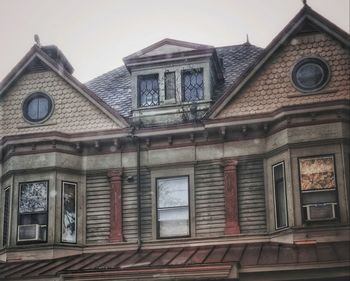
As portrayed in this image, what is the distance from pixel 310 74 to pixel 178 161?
4.79m

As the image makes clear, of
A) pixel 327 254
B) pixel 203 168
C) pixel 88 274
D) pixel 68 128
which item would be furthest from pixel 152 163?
pixel 327 254

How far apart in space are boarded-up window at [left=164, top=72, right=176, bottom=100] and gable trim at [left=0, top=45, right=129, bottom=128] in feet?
5.91

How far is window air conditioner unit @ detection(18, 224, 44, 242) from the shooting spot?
65.7ft

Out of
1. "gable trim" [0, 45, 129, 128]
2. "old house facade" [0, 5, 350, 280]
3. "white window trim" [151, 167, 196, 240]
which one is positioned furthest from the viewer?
"gable trim" [0, 45, 129, 128]

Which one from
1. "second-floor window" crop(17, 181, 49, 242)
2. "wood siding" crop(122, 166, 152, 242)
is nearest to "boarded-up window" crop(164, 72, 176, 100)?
"wood siding" crop(122, 166, 152, 242)

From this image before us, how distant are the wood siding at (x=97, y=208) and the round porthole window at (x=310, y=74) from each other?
669 cm

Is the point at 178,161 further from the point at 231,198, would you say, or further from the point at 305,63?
the point at 305,63

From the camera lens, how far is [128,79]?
80.5ft

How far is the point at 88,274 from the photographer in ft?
57.7

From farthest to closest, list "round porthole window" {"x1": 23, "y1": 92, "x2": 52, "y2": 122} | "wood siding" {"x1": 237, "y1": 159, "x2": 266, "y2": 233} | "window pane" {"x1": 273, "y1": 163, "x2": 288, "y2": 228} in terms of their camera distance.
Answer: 1. "round porthole window" {"x1": 23, "y1": 92, "x2": 52, "y2": 122}
2. "wood siding" {"x1": 237, "y1": 159, "x2": 266, "y2": 233}
3. "window pane" {"x1": 273, "y1": 163, "x2": 288, "y2": 228}

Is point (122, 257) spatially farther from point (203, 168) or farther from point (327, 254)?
point (327, 254)

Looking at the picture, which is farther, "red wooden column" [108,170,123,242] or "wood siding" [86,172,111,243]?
"wood siding" [86,172,111,243]

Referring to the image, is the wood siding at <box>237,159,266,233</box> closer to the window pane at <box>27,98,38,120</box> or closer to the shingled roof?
the shingled roof

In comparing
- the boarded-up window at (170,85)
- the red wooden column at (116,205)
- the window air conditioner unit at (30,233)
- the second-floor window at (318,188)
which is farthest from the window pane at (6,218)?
the second-floor window at (318,188)
